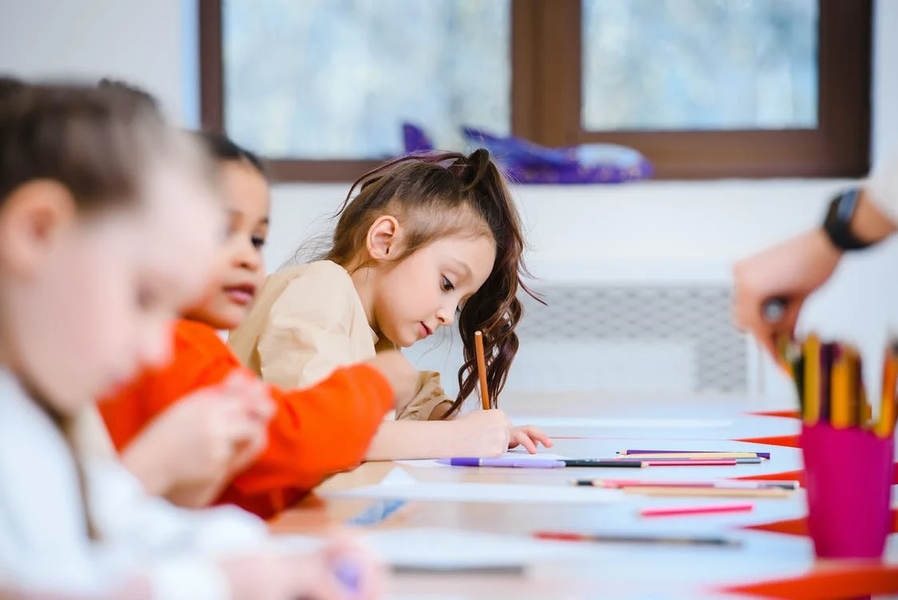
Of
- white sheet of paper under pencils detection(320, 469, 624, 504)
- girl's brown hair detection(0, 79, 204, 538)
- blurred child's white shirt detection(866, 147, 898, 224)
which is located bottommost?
white sheet of paper under pencils detection(320, 469, 624, 504)

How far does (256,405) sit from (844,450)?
1.06ft

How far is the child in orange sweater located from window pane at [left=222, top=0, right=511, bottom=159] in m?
1.83

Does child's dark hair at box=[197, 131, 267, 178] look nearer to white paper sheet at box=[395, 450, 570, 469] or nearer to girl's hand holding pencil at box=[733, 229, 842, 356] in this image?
white paper sheet at box=[395, 450, 570, 469]

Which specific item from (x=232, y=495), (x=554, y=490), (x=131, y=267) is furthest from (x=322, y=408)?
(x=131, y=267)

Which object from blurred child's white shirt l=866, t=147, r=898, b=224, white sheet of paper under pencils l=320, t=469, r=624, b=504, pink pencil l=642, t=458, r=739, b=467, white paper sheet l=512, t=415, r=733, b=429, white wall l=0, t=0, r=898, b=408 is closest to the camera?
blurred child's white shirt l=866, t=147, r=898, b=224

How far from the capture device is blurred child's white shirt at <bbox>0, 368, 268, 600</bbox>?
39cm

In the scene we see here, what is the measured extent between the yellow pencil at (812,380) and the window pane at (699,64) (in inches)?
82.1

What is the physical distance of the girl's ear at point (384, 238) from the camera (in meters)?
1.35

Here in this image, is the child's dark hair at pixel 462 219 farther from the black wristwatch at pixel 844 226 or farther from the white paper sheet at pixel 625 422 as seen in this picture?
the black wristwatch at pixel 844 226

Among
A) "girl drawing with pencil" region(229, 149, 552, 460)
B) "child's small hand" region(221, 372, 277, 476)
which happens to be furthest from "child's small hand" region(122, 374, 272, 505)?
"girl drawing with pencil" region(229, 149, 552, 460)

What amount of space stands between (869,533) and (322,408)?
356 millimetres

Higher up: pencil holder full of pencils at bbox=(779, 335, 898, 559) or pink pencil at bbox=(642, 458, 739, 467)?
pencil holder full of pencils at bbox=(779, 335, 898, 559)

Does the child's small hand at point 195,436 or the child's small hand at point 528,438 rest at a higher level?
the child's small hand at point 195,436

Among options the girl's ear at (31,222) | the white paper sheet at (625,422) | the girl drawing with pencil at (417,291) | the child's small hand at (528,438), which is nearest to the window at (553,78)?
the girl drawing with pencil at (417,291)
